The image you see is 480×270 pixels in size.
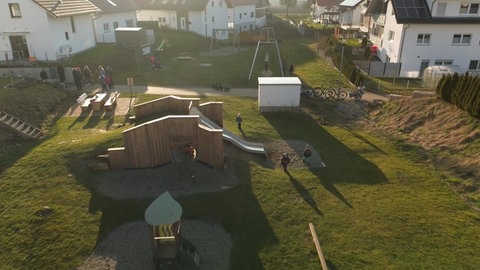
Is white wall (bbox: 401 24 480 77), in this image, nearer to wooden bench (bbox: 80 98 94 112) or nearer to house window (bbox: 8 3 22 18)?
wooden bench (bbox: 80 98 94 112)

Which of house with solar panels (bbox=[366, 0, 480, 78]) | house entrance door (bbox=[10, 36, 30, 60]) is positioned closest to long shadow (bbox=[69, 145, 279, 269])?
house entrance door (bbox=[10, 36, 30, 60])

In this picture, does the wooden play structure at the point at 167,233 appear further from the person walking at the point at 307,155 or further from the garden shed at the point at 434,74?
the garden shed at the point at 434,74

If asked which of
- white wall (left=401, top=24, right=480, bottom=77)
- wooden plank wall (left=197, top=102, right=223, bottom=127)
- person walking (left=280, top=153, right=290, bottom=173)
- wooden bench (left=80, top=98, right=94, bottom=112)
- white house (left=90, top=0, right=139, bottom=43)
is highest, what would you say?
white house (left=90, top=0, right=139, bottom=43)

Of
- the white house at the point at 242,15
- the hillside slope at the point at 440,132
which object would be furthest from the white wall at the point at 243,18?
the hillside slope at the point at 440,132

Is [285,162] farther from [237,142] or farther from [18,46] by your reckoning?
[18,46]

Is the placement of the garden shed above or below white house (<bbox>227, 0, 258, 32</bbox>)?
below

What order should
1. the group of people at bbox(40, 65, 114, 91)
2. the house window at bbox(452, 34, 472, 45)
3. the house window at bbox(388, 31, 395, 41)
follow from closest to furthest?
the group of people at bbox(40, 65, 114, 91), the house window at bbox(452, 34, 472, 45), the house window at bbox(388, 31, 395, 41)
